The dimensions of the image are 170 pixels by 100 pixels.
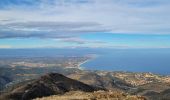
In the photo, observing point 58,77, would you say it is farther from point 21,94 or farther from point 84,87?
point 21,94

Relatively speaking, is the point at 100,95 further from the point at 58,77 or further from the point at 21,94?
the point at 58,77

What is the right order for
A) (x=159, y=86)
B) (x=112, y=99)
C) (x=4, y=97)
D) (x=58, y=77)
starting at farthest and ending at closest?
(x=159, y=86), (x=58, y=77), (x=4, y=97), (x=112, y=99)

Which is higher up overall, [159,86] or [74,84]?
[74,84]

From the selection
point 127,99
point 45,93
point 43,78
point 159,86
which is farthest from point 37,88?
point 159,86

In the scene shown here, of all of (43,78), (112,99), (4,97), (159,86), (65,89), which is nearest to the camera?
(112,99)

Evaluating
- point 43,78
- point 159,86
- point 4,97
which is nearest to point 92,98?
point 4,97

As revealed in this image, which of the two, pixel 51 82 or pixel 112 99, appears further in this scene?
pixel 51 82
